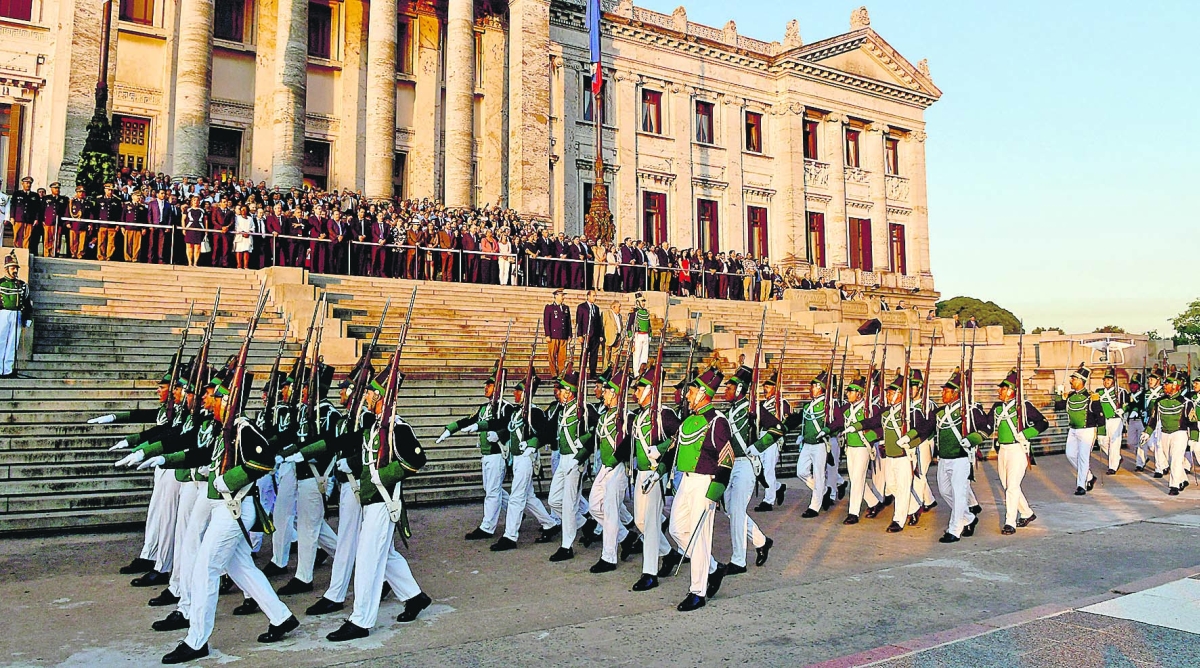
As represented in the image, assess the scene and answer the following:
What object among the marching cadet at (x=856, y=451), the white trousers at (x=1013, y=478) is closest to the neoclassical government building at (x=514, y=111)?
the marching cadet at (x=856, y=451)

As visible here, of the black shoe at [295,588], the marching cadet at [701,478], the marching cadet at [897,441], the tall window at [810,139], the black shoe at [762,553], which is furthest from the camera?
the tall window at [810,139]

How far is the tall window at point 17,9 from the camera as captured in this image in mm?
26750

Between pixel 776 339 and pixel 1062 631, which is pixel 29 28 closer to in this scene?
pixel 776 339

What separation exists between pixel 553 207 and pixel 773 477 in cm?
2383

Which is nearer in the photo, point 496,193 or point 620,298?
point 620,298

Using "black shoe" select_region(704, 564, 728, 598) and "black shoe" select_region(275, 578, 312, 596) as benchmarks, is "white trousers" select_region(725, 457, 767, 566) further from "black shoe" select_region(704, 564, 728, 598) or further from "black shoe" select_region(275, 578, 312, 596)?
"black shoe" select_region(275, 578, 312, 596)

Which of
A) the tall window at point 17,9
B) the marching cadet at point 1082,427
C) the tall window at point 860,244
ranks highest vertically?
the tall window at point 17,9

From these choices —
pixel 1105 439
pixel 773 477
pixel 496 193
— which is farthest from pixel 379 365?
pixel 496 193

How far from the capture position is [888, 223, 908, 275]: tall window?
45281 mm

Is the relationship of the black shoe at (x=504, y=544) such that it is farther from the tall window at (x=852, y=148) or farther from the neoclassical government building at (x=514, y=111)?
the tall window at (x=852, y=148)

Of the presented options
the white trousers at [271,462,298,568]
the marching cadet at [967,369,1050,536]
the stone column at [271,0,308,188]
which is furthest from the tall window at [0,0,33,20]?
the marching cadet at [967,369,1050,536]

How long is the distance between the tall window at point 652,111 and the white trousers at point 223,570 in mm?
33652

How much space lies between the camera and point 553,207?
35.6 m

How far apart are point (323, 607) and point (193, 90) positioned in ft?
76.2
